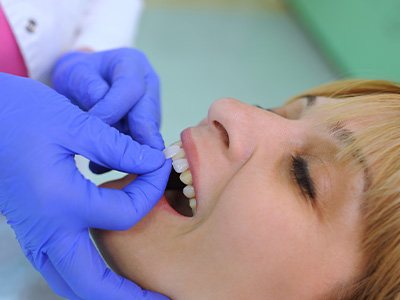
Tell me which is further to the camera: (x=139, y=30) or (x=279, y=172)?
(x=139, y=30)

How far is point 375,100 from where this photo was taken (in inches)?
33.5

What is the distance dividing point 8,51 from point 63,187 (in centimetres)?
46

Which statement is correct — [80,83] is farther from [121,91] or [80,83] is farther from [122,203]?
[122,203]

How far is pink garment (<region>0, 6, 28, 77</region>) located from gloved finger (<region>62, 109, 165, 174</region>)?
0.35 metres

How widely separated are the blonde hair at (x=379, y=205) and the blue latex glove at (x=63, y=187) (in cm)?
32

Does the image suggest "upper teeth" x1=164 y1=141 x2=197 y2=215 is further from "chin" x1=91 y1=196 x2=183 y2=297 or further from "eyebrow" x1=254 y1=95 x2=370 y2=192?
"eyebrow" x1=254 y1=95 x2=370 y2=192

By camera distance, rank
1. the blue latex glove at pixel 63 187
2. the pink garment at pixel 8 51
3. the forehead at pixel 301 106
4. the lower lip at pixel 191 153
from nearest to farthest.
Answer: the blue latex glove at pixel 63 187, the lower lip at pixel 191 153, the forehead at pixel 301 106, the pink garment at pixel 8 51

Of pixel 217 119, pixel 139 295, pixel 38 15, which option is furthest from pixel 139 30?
pixel 139 295

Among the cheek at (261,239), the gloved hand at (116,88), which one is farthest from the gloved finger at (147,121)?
the cheek at (261,239)

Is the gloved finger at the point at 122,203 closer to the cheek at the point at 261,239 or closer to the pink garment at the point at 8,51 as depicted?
the cheek at the point at 261,239

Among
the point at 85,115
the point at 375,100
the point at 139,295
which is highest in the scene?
the point at 375,100

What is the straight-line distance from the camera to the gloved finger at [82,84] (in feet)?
3.24

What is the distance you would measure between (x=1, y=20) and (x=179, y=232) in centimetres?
59

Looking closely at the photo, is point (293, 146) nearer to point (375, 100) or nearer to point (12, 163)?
point (375, 100)
